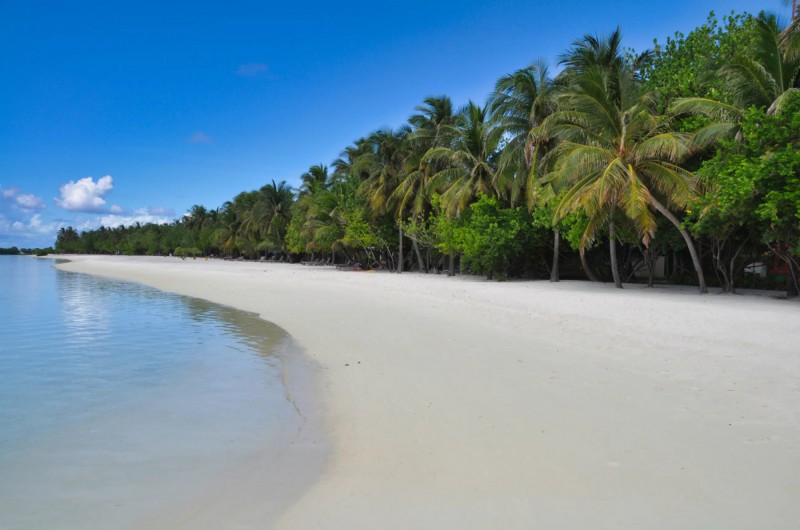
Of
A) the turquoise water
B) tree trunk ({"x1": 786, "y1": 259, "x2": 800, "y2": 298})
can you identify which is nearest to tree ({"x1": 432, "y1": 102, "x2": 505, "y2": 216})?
tree trunk ({"x1": 786, "y1": 259, "x2": 800, "y2": 298})

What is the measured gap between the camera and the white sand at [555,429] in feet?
10.1

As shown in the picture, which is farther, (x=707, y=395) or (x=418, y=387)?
(x=418, y=387)

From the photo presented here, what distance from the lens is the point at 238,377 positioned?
22.9 ft

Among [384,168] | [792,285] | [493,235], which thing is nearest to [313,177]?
[384,168]

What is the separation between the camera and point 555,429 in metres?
4.43

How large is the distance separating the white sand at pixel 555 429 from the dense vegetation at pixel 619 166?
16.9ft

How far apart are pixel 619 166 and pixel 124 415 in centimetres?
1494

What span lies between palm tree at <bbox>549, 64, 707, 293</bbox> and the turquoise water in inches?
427

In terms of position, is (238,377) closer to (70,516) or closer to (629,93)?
(70,516)

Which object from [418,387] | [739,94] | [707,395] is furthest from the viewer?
[739,94]

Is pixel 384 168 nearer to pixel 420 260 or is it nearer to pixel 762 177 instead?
pixel 420 260

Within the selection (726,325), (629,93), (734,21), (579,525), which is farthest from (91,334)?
(734,21)

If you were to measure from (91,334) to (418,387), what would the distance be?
8615mm

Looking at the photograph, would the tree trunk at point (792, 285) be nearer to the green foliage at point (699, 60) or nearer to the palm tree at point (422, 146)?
the green foliage at point (699, 60)
